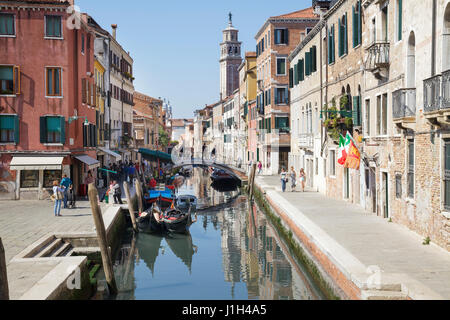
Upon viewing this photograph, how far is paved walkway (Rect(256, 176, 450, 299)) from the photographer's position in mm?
9570

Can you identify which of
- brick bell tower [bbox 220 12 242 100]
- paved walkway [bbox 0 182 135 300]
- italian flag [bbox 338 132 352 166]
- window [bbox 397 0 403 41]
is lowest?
paved walkway [bbox 0 182 135 300]

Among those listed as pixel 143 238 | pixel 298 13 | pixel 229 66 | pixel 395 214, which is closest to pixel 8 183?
pixel 143 238

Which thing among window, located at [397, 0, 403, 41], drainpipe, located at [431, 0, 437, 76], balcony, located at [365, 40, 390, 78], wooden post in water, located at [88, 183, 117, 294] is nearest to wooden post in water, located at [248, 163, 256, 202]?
balcony, located at [365, 40, 390, 78]

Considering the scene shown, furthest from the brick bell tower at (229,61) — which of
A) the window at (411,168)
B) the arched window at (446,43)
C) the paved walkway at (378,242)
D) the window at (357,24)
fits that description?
the arched window at (446,43)

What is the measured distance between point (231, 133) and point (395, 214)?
49.8 m

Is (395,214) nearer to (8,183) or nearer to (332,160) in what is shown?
(332,160)

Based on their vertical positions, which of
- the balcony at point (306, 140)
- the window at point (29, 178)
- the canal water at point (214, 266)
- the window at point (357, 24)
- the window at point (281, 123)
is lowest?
the canal water at point (214, 266)

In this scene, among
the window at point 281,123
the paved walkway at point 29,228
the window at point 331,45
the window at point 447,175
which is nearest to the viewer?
the paved walkway at point 29,228

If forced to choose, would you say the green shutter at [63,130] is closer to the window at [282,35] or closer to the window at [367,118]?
the window at [367,118]

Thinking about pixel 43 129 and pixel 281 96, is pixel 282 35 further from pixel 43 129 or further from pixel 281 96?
pixel 43 129

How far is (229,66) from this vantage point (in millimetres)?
97438

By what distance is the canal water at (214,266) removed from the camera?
43.1 ft

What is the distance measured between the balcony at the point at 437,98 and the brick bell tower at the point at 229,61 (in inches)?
3345

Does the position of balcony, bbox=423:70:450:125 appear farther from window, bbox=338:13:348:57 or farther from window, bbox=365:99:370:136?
window, bbox=338:13:348:57
